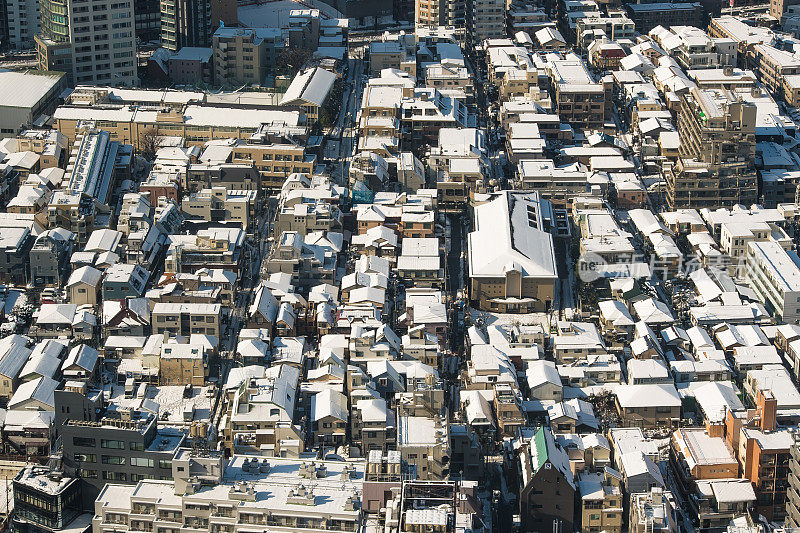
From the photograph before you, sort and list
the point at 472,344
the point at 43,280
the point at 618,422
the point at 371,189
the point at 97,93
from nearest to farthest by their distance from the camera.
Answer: the point at 618,422 < the point at 472,344 < the point at 43,280 < the point at 371,189 < the point at 97,93

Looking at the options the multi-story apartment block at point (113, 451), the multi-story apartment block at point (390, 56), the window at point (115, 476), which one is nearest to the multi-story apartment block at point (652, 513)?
the multi-story apartment block at point (113, 451)

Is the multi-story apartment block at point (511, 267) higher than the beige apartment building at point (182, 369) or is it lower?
higher

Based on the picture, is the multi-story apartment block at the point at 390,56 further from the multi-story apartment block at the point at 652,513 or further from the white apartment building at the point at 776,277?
the multi-story apartment block at the point at 652,513

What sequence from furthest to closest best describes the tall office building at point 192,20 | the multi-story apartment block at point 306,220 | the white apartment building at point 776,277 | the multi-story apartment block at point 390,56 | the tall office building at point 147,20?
the tall office building at point 147,20
the tall office building at point 192,20
the multi-story apartment block at point 390,56
the multi-story apartment block at point 306,220
the white apartment building at point 776,277

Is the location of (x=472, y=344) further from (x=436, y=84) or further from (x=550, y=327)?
(x=436, y=84)

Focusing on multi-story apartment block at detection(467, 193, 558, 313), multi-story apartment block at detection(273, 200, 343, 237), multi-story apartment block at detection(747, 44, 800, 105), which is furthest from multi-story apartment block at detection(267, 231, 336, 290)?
multi-story apartment block at detection(747, 44, 800, 105)

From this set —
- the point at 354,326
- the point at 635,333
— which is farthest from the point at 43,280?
the point at 635,333
